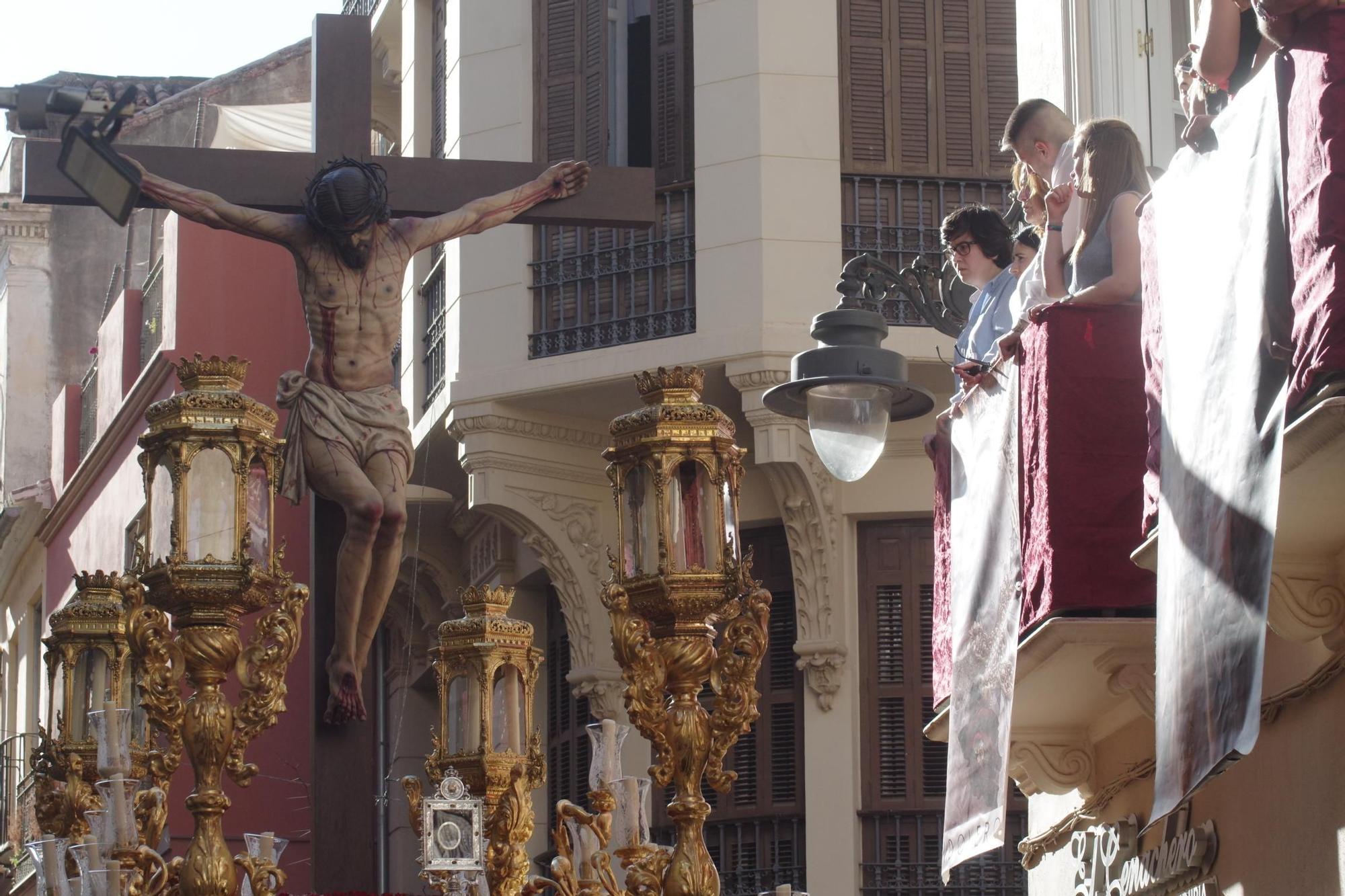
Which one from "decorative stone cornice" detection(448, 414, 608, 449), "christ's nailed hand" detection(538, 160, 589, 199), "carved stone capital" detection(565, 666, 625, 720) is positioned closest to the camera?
"christ's nailed hand" detection(538, 160, 589, 199)

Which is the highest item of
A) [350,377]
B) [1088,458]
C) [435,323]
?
[435,323]

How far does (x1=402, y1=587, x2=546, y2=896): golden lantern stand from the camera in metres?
10.2

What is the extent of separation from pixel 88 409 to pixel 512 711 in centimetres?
2078

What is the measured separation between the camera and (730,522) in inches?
310

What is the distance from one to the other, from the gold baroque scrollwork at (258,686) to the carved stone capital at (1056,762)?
3523 millimetres

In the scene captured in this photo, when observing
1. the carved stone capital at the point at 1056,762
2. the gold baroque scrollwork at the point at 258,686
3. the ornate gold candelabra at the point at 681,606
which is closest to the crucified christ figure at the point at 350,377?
the gold baroque scrollwork at the point at 258,686

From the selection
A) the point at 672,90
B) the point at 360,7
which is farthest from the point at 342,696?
the point at 360,7

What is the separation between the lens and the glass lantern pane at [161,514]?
27.2 ft

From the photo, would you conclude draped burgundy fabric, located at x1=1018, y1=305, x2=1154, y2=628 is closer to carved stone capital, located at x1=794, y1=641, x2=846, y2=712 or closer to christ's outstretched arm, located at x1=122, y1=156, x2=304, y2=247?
christ's outstretched arm, located at x1=122, y1=156, x2=304, y2=247

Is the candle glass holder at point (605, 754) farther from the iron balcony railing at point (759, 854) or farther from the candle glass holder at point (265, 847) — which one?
the iron balcony railing at point (759, 854)

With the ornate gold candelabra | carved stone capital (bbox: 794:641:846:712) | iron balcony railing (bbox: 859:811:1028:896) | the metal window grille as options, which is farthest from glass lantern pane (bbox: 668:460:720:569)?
the metal window grille

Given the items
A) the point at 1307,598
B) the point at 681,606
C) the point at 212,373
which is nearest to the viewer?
the point at 1307,598

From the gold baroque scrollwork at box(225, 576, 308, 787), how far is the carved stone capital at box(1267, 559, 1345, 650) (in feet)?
10.1

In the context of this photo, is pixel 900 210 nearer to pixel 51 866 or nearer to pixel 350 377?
pixel 350 377
